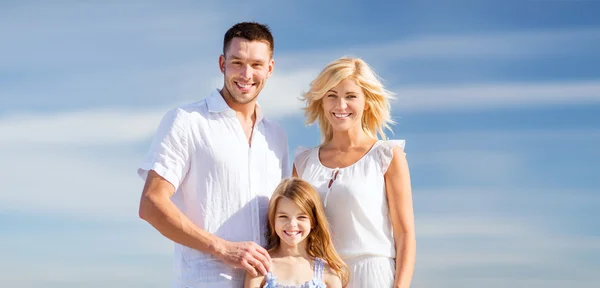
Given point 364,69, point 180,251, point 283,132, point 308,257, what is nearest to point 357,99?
point 364,69

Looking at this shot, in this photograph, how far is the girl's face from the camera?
6.30 metres

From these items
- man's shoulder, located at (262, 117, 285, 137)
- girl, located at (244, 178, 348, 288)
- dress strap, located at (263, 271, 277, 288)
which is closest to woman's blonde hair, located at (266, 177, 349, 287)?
girl, located at (244, 178, 348, 288)

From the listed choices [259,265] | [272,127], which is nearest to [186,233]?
[259,265]

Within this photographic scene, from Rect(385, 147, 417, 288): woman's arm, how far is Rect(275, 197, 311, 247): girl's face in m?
0.75

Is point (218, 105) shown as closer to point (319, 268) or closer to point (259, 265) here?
point (259, 265)

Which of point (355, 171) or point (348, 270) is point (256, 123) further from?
point (348, 270)

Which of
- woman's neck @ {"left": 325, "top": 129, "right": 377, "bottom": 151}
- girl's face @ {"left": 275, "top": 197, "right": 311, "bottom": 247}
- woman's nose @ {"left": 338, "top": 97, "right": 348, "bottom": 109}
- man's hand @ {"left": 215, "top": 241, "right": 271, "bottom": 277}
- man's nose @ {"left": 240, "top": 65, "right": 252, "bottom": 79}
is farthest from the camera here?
woman's neck @ {"left": 325, "top": 129, "right": 377, "bottom": 151}

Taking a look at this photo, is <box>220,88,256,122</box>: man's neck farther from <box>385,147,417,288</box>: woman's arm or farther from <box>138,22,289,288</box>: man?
<box>385,147,417,288</box>: woman's arm

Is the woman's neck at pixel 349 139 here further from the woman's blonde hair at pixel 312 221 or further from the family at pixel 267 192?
the woman's blonde hair at pixel 312 221

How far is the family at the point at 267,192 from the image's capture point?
6125 millimetres

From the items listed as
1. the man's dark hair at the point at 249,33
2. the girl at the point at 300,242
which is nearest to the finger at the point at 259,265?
the girl at the point at 300,242

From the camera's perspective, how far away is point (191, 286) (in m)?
6.17

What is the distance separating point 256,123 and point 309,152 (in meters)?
0.63

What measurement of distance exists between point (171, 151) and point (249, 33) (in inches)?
48.0
